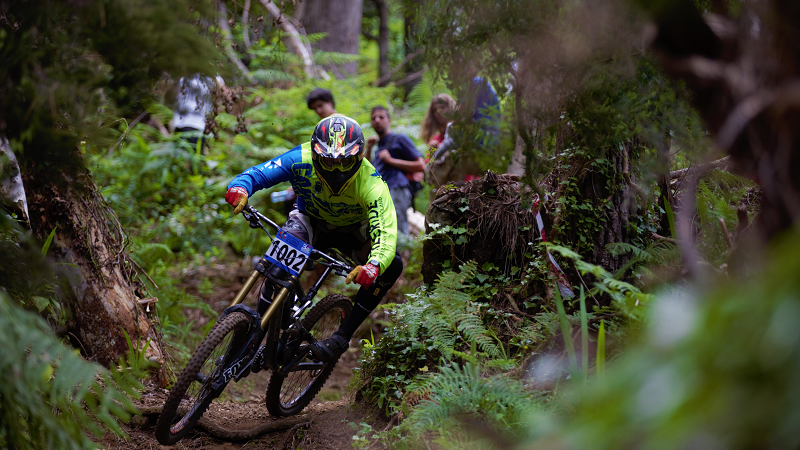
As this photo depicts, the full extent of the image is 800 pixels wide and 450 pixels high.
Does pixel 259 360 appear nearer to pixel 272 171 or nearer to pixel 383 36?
pixel 272 171

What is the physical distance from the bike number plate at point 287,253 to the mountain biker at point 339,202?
0.39 meters

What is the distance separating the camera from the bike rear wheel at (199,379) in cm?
348

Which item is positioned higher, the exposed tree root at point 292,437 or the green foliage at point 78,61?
the green foliage at point 78,61

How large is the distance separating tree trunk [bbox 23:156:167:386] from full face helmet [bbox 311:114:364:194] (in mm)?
1797

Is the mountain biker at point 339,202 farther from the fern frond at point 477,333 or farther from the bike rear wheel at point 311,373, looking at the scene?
the fern frond at point 477,333

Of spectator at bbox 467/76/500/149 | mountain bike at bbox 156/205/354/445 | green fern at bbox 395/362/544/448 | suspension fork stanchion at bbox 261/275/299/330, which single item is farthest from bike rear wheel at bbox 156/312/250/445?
spectator at bbox 467/76/500/149

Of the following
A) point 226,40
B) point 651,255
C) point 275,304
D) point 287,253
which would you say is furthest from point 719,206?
point 226,40

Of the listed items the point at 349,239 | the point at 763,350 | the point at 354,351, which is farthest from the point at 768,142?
the point at 354,351

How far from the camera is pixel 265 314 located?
400 centimetres

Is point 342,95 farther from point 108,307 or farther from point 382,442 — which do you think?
point 382,442

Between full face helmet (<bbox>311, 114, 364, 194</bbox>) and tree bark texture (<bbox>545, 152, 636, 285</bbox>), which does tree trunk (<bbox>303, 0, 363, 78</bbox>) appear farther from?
tree bark texture (<bbox>545, 152, 636, 285</bbox>)

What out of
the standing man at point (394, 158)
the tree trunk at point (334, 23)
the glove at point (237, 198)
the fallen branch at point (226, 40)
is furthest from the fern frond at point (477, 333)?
the tree trunk at point (334, 23)

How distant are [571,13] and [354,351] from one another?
5.19 m

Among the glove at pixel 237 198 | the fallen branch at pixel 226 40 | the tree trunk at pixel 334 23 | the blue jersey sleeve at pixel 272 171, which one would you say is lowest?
the glove at pixel 237 198
